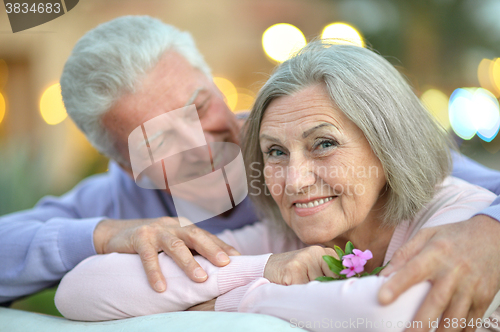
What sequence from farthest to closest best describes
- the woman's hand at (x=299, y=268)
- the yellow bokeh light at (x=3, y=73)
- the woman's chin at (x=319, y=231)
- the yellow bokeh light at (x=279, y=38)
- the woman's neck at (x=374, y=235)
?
the yellow bokeh light at (x=3, y=73)
the yellow bokeh light at (x=279, y=38)
the woman's neck at (x=374, y=235)
the woman's chin at (x=319, y=231)
the woman's hand at (x=299, y=268)

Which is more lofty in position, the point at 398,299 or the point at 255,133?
the point at 255,133

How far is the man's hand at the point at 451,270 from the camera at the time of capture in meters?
1.05

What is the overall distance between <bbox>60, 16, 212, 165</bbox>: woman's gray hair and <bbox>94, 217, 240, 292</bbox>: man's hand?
2.60 ft

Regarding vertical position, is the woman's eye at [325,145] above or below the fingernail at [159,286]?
above

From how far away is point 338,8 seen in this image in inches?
261

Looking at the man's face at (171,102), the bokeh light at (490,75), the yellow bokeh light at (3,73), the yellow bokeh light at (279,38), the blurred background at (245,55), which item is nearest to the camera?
the man's face at (171,102)

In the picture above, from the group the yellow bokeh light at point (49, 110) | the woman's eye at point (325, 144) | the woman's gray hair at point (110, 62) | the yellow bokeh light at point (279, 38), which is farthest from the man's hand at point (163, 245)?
the yellow bokeh light at point (49, 110)

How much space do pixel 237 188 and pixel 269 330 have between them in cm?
124

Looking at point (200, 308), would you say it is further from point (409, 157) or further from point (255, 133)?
point (409, 157)

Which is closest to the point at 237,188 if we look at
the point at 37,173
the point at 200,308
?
the point at 200,308

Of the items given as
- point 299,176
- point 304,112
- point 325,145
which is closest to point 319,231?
point 299,176

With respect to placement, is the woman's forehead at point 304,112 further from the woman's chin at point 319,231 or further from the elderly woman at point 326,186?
the woman's chin at point 319,231

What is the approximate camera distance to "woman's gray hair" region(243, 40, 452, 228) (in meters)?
1.54

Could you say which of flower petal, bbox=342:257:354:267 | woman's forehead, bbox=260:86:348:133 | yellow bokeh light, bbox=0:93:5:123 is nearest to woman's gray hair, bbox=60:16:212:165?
woman's forehead, bbox=260:86:348:133
